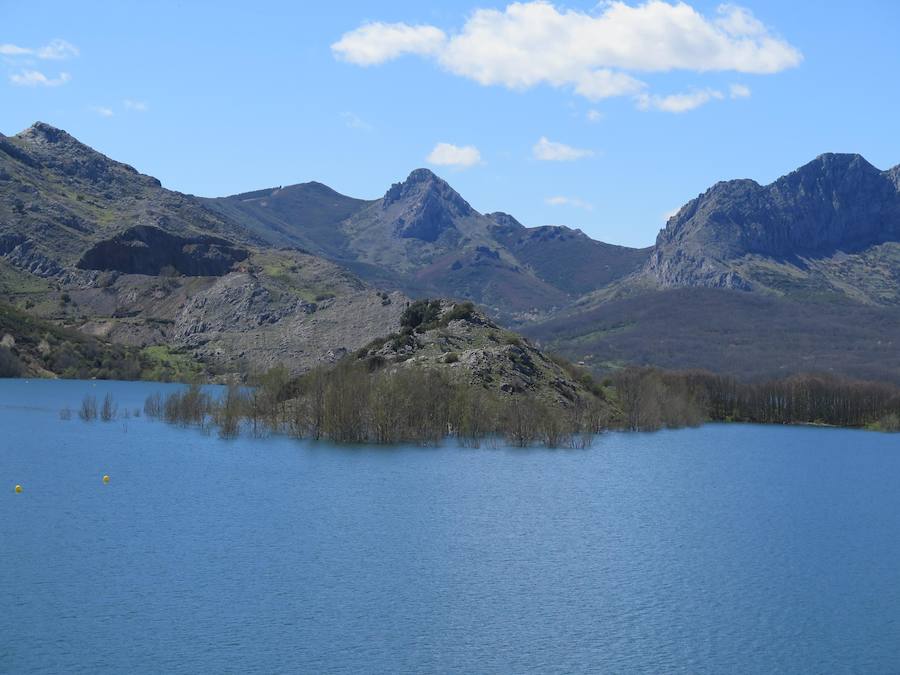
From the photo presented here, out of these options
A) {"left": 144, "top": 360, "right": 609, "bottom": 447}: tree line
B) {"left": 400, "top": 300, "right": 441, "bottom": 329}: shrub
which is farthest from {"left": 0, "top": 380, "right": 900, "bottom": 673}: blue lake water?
{"left": 400, "top": 300, "right": 441, "bottom": 329}: shrub

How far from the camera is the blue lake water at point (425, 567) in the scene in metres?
45.5

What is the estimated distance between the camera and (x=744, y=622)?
173 ft

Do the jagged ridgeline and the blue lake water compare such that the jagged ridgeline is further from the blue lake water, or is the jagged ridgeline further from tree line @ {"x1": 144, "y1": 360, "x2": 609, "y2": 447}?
the blue lake water

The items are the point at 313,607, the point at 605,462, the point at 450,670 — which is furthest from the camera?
the point at 605,462

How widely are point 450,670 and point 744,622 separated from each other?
1897 cm

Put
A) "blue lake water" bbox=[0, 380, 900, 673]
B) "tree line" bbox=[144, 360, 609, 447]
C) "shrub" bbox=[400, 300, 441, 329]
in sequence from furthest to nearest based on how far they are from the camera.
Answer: "shrub" bbox=[400, 300, 441, 329], "tree line" bbox=[144, 360, 609, 447], "blue lake water" bbox=[0, 380, 900, 673]

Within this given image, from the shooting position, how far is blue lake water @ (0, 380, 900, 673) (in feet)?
149

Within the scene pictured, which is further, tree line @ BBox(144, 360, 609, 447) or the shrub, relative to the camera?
the shrub

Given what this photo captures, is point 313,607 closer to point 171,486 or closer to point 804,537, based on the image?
point 171,486

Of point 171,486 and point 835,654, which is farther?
point 171,486

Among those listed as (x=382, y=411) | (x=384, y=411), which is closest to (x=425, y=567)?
(x=382, y=411)

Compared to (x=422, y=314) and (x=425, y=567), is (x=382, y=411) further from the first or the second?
(x=422, y=314)

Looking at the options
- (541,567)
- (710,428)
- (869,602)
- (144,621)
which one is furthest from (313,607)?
(710,428)

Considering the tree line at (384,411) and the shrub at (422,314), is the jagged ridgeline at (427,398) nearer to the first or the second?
the tree line at (384,411)
